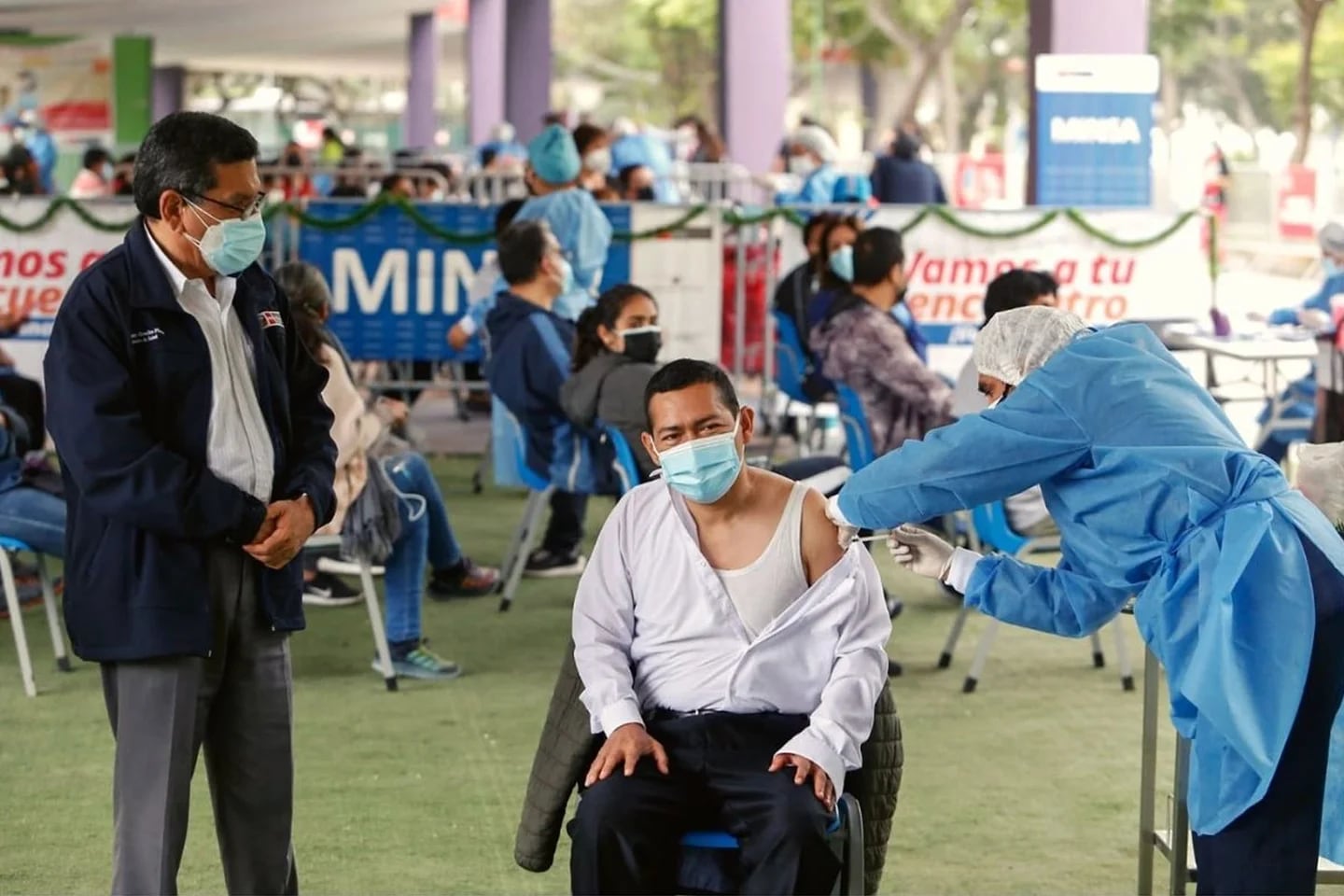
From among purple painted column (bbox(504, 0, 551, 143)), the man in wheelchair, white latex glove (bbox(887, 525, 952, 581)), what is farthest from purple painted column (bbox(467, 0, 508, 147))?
white latex glove (bbox(887, 525, 952, 581))

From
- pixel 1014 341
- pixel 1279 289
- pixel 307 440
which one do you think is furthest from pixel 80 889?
pixel 1279 289

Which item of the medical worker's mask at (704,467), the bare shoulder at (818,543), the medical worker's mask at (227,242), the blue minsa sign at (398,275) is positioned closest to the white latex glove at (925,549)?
the bare shoulder at (818,543)

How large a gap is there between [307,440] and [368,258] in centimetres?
684

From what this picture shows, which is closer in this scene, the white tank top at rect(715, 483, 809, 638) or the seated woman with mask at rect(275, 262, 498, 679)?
the white tank top at rect(715, 483, 809, 638)

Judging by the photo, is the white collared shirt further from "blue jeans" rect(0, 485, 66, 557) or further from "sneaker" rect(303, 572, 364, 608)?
"sneaker" rect(303, 572, 364, 608)

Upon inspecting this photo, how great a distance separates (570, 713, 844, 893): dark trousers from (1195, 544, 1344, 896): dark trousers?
0.70m

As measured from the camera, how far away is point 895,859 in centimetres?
513

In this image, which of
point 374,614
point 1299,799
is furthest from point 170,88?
point 1299,799

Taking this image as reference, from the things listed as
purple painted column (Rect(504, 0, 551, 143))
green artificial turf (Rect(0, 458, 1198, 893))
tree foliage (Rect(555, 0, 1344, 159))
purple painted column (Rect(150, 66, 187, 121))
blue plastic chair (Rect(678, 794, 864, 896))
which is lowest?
green artificial turf (Rect(0, 458, 1198, 893))

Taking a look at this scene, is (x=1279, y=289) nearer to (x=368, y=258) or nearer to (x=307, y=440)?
(x=368, y=258)

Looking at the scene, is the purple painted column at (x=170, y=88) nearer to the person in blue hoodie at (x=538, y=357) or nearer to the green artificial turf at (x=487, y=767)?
the person in blue hoodie at (x=538, y=357)

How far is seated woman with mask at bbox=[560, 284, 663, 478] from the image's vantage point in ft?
23.0

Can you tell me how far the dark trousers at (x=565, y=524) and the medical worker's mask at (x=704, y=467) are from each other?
456 centimetres

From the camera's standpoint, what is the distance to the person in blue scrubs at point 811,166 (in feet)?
47.4
